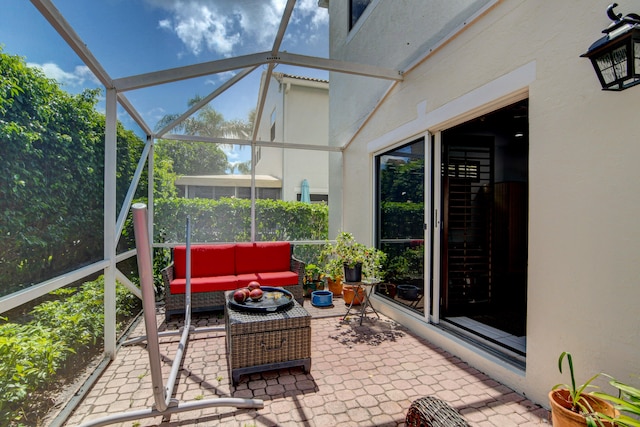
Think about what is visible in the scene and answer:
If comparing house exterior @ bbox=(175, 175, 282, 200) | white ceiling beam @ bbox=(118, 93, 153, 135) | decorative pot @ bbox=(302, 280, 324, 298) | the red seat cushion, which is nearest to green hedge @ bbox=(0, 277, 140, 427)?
the red seat cushion

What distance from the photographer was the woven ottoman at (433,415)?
1.42 meters

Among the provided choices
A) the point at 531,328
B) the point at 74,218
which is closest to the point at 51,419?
the point at 74,218

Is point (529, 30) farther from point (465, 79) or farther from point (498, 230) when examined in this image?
point (498, 230)

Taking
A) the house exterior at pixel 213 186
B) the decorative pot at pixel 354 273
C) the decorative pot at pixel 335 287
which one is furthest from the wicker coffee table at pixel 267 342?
the house exterior at pixel 213 186

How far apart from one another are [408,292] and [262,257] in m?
2.46

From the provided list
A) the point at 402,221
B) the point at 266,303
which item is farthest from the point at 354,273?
the point at 266,303

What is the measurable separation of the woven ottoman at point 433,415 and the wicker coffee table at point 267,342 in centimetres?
145

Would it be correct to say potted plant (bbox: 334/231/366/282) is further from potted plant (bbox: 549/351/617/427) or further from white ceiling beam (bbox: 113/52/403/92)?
potted plant (bbox: 549/351/617/427)

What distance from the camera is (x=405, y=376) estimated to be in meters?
2.93

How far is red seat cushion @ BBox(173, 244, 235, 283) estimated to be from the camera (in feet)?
15.9

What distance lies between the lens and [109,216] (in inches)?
128

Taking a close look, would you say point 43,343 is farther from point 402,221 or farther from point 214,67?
point 402,221

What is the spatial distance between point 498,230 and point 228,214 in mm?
4519

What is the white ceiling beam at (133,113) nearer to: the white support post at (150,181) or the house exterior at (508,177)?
the white support post at (150,181)
